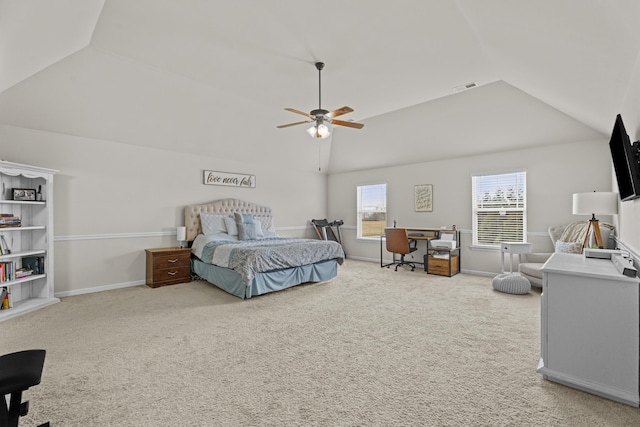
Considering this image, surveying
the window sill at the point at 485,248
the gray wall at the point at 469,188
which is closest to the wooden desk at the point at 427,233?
the gray wall at the point at 469,188

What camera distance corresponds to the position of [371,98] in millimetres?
4832

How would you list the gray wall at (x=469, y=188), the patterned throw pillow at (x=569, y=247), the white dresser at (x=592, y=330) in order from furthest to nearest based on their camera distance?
1. the gray wall at (x=469, y=188)
2. the patterned throw pillow at (x=569, y=247)
3. the white dresser at (x=592, y=330)

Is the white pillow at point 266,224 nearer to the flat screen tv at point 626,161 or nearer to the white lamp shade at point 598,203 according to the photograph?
the white lamp shade at point 598,203

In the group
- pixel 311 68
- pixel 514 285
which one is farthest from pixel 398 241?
pixel 311 68

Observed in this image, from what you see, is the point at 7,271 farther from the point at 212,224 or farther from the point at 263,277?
the point at 263,277

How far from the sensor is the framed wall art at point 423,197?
254 inches

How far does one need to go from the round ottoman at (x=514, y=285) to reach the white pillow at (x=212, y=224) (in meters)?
4.86

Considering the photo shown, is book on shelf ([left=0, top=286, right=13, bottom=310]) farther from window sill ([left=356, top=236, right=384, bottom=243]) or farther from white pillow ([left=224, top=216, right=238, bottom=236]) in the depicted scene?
window sill ([left=356, top=236, right=384, bottom=243])

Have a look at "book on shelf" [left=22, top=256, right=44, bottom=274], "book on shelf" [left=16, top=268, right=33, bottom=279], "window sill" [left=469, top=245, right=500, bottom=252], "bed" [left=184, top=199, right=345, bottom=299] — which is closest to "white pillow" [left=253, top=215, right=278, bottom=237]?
"bed" [left=184, top=199, right=345, bottom=299]

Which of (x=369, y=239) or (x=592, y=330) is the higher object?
(x=369, y=239)

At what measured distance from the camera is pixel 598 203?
341 cm

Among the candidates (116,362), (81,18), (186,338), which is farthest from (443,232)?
(81,18)

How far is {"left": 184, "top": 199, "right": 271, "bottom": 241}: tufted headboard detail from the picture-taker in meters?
5.61

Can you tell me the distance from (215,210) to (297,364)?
4.23 meters
